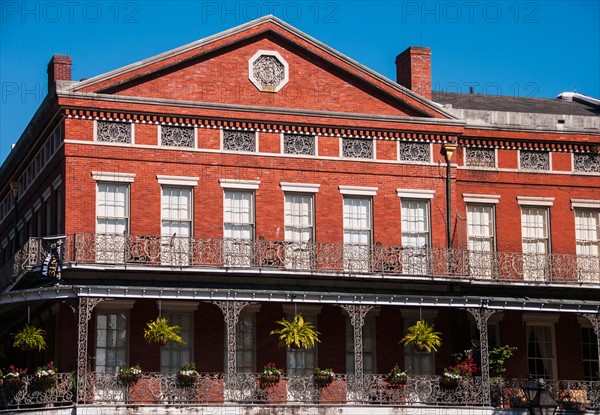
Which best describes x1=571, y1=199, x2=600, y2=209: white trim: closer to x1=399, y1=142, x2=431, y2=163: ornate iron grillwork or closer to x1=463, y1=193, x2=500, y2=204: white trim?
x1=463, y1=193, x2=500, y2=204: white trim

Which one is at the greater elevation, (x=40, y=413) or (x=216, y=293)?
(x=216, y=293)

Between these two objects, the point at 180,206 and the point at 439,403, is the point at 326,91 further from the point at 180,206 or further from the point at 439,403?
the point at 439,403

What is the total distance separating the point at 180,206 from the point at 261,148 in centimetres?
264

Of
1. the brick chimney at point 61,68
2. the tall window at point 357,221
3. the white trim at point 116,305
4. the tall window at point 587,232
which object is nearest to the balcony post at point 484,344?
the tall window at point 357,221

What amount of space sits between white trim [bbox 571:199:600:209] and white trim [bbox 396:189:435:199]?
14.6ft

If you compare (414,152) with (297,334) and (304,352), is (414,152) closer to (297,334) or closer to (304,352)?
(304,352)

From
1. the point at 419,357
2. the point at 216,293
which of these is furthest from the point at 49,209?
the point at 419,357

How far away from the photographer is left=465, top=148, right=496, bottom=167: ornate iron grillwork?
121ft

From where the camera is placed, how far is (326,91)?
35594 millimetres

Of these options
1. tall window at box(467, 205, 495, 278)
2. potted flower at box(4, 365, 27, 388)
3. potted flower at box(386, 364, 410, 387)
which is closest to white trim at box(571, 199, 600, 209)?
tall window at box(467, 205, 495, 278)

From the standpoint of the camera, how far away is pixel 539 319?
36.7 m

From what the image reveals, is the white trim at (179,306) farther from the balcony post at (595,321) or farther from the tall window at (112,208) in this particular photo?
the balcony post at (595,321)

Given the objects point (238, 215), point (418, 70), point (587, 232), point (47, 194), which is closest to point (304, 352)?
point (238, 215)

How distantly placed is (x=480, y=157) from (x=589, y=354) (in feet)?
20.6
